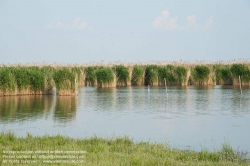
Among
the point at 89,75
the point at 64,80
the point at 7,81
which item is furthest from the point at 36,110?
the point at 89,75

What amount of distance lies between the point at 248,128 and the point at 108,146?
243 inches

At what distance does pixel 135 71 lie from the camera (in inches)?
1511

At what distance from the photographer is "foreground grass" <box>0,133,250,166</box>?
25.8 feet

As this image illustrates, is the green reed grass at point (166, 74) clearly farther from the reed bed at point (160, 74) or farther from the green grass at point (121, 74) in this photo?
the green grass at point (121, 74)

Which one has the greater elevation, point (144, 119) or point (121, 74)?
point (121, 74)

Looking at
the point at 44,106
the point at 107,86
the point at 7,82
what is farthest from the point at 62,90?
the point at 107,86

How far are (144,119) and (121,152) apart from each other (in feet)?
23.5

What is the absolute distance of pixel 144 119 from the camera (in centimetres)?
1609

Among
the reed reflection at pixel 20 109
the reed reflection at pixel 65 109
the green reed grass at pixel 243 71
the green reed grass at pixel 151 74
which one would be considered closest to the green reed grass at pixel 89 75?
the green reed grass at pixel 151 74

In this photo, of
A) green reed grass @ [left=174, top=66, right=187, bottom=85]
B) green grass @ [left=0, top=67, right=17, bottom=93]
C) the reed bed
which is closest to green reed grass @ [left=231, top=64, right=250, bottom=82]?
the reed bed

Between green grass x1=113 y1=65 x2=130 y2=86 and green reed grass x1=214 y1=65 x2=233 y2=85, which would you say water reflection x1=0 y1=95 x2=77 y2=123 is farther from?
green reed grass x1=214 y1=65 x2=233 y2=85

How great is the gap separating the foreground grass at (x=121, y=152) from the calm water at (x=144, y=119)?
1708 millimetres

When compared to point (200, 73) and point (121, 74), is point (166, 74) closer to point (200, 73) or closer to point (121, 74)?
point (200, 73)

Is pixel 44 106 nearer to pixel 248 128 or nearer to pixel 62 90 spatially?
pixel 62 90
